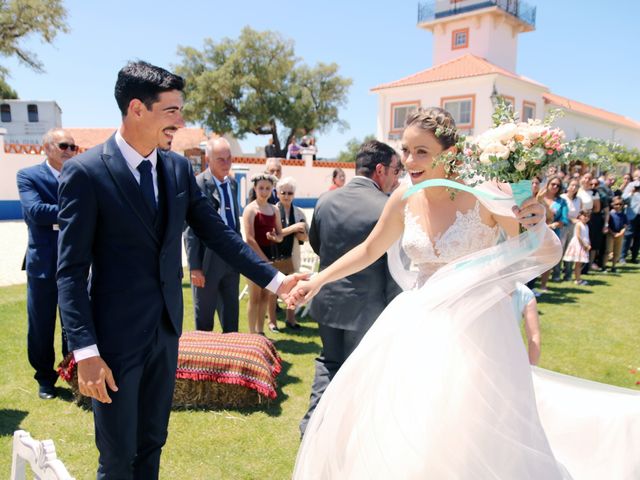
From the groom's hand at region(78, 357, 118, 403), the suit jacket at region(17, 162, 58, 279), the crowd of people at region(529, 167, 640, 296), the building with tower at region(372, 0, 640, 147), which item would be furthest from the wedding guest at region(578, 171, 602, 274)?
the building with tower at region(372, 0, 640, 147)

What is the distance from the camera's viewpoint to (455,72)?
30.5 meters

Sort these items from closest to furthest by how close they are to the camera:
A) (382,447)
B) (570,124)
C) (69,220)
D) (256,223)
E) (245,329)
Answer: (69,220) → (382,447) → (256,223) → (245,329) → (570,124)

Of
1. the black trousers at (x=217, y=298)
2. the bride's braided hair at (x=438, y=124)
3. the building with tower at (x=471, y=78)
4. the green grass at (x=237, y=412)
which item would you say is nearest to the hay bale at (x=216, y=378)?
the green grass at (x=237, y=412)

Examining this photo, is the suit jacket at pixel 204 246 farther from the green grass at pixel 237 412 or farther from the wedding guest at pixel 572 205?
the wedding guest at pixel 572 205

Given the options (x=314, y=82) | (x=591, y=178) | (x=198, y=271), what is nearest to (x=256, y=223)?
(x=198, y=271)

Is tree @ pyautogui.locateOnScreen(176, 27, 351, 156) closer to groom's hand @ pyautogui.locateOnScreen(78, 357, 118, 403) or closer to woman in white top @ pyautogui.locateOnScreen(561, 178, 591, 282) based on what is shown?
woman in white top @ pyautogui.locateOnScreen(561, 178, 591, 282)

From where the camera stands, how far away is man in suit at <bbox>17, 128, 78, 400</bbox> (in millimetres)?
4250

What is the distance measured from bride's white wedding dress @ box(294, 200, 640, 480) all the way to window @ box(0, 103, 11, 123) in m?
66.6

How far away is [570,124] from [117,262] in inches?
1484

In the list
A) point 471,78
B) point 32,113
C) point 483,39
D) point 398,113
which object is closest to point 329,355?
point 471,78

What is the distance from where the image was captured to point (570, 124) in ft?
113

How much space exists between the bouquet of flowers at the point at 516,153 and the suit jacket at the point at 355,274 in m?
1.28

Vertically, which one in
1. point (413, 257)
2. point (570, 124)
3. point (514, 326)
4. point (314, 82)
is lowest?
point (514, 326)

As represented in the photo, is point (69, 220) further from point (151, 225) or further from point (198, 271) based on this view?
point (198, 271)
